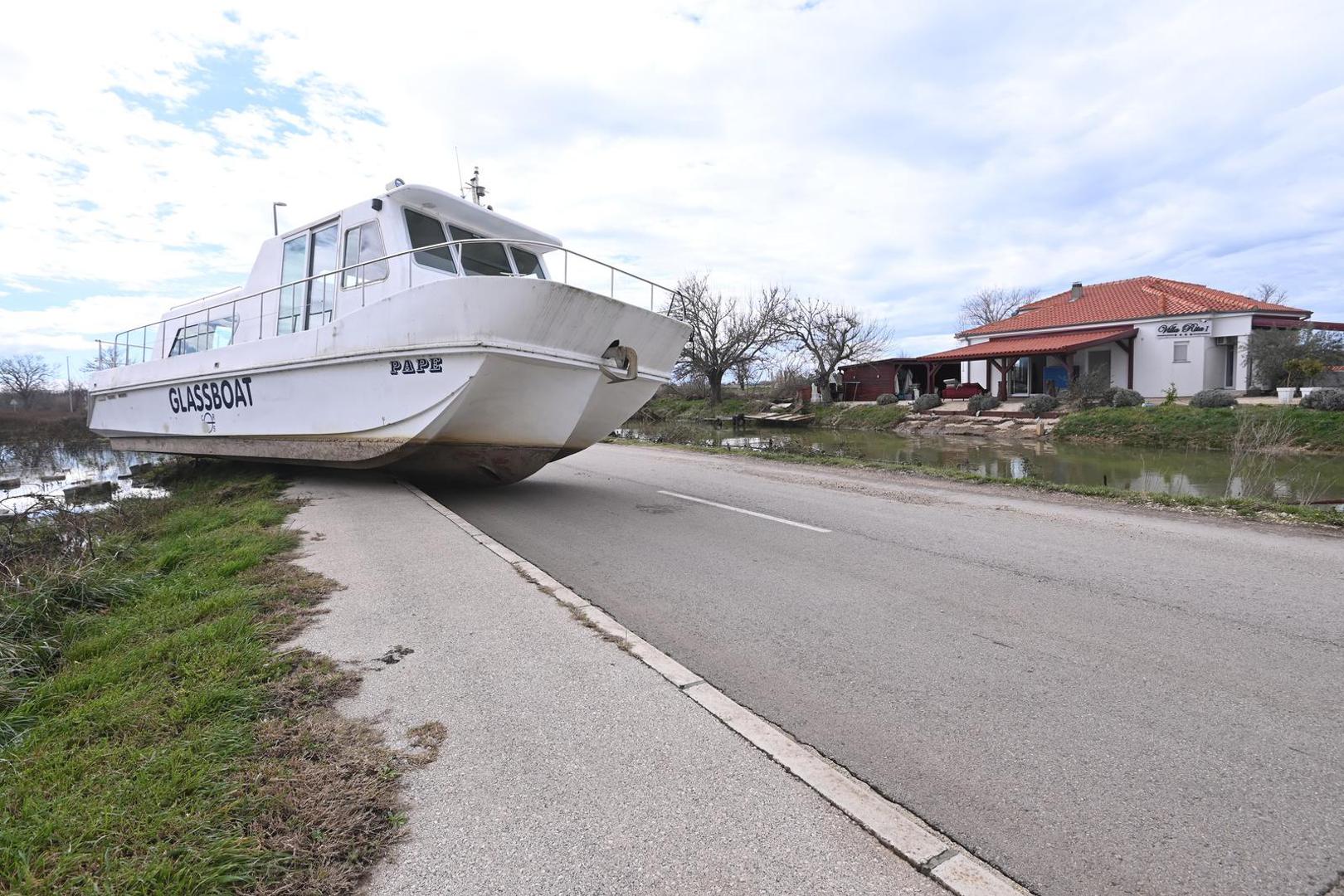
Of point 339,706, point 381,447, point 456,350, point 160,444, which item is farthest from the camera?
point 160,444

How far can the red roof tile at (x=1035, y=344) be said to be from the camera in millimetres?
31672

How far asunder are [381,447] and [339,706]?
6742 millimetres

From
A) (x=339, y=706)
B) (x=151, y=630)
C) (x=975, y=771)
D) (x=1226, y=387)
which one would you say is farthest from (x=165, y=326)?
(x=1226, y=387)

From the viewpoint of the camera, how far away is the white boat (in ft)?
26.2

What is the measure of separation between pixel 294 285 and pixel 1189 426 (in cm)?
2828

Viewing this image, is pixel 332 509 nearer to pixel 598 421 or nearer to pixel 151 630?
pixel 598 421

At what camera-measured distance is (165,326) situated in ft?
45.5

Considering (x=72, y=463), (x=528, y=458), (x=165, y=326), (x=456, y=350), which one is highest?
(x=165, y=326)

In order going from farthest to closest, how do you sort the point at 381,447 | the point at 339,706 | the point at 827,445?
the point at 827,445 < the point at 381,447 < the point at 339,706

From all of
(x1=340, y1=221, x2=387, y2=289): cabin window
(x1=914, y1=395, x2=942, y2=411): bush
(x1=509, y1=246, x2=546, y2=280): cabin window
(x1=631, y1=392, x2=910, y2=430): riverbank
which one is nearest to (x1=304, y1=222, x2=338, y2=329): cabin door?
(x1=340, y1=221, x2=387, y2=289): cabin window

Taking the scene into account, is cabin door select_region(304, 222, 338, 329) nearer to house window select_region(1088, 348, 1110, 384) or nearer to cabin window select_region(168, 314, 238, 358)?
cabin window select_region(168, 314, 238, 358)

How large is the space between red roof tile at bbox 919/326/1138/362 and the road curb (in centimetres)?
3377

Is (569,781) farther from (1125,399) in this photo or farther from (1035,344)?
(1035,344)

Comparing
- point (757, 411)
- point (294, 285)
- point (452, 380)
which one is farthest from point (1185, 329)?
point (294, 285)
